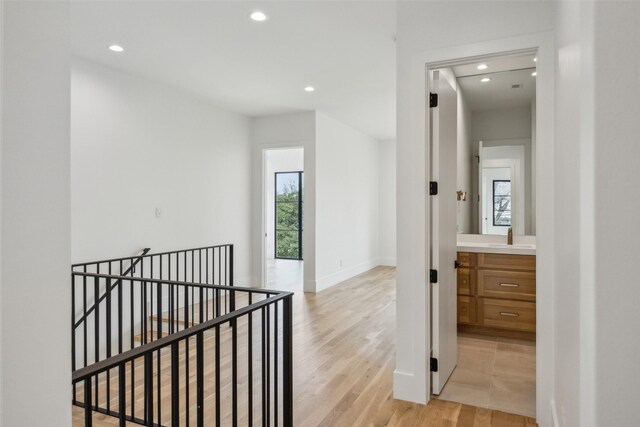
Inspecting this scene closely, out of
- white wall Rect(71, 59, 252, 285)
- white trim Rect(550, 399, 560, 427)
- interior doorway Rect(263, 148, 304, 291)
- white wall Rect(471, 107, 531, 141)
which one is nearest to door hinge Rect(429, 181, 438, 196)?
white trim Rect(550, 399, 560, 427)

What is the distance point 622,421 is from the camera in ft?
2.91

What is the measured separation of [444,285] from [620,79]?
2.07 metres

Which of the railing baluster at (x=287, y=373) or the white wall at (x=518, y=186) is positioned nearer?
the railing baluster at (x=287, y=373)

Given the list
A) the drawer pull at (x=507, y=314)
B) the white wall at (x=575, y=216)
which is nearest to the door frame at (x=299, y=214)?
the drawer pull at (x=507, y=314)

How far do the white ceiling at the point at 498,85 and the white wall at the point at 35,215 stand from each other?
3746 mm

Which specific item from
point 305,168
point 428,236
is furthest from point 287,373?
point 305,168

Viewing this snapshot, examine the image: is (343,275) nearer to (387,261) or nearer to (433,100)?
(387,261)

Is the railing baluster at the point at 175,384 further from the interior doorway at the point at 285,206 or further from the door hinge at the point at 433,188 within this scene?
the interior doorway at the point at 285,206

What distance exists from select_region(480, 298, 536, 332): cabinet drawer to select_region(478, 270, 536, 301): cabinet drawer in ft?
0.20

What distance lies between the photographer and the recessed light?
2.97 meters

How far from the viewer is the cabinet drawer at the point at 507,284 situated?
12.2 ft

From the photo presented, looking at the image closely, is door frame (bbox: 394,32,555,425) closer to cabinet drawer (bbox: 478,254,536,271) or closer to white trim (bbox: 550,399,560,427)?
white trim (bbox: 550,399,560,427)

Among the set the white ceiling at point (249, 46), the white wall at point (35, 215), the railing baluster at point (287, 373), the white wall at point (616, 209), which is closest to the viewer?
the white wall at point (35, 215)

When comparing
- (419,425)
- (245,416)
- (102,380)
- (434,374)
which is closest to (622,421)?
(419,425)
